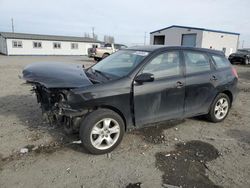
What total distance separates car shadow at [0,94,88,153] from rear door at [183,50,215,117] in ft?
7.40

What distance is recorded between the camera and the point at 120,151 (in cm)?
378

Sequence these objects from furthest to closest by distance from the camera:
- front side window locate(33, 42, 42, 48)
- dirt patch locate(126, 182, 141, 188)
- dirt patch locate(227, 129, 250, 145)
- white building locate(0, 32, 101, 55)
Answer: front side window locate(33, 42, 42, 48), white building locate(0, 32, 101, 55), dirt patch locate(227, 129, 250, 145), dirt patch locate(126, 182, 141, 188)

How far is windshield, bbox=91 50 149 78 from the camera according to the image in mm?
3984

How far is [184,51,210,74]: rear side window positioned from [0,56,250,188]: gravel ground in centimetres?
125

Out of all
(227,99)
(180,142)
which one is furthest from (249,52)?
(180,142)

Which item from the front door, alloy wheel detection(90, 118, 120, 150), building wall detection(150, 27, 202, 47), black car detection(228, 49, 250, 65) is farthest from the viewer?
building wall detection(150, 27, 202, 47)

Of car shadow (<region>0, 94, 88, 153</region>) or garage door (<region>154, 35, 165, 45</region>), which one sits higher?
garage door (<region>154, 35, 165, 45</region>)

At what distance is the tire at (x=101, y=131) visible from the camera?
3.46 m

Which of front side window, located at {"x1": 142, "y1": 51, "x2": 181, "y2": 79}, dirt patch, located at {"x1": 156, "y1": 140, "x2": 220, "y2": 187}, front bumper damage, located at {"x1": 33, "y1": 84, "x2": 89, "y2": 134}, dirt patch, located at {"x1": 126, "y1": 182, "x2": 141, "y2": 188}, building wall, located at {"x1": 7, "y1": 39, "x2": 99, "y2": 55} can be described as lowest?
dirt patch, located at {"x1": 126, "y1": 182, "x2": 141, "y2": 188}

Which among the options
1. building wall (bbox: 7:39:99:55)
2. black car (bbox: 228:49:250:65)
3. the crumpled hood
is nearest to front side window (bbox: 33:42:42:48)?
building wall (bbox: 7:39:99:55)

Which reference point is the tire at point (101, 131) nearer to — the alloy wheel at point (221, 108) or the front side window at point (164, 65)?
the front side window at point (164, 65)

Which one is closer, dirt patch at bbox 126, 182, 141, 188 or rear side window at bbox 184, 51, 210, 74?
dirt patch at bbox 126, 182, 141, 188

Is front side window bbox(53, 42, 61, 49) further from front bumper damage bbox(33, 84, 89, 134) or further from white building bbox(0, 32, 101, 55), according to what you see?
front bumper damage bbox(33, 84, 89, 134)

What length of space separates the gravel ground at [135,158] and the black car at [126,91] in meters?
0.35
